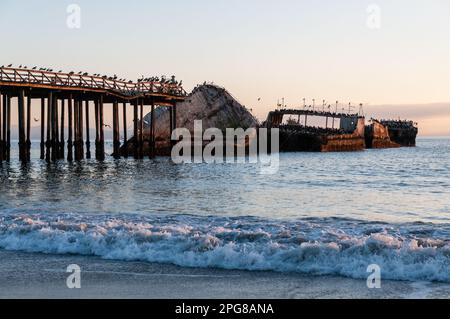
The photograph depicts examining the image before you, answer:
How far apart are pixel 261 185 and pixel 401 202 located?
986 centimetres

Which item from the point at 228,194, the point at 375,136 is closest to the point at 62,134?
the point at 228,194

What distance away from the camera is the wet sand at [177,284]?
34.3ft

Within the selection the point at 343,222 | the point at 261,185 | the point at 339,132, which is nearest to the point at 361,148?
the point at 339,132

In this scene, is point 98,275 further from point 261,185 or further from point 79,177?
point 79,177

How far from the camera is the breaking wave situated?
12.2 meters

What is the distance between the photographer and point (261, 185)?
3462cm

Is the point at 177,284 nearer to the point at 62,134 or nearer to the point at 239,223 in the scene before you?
the point at 239,223

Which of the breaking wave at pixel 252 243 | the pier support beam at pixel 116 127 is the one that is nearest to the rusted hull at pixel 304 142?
the pier support beam at pixel 116 127

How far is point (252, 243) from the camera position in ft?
46.5

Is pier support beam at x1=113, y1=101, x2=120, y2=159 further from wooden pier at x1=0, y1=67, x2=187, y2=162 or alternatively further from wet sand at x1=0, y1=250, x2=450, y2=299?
wet sand at x1=0, y1=250, x2=450, y2=299

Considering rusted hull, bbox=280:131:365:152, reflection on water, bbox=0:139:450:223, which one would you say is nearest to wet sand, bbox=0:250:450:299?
reflection on water, bbox=0:139:450:223

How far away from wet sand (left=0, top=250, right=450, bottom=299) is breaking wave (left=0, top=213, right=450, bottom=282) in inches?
18.8

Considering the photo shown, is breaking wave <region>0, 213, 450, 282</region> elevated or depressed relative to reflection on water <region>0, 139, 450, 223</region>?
elevated

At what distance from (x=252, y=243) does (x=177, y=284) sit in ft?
10.8
